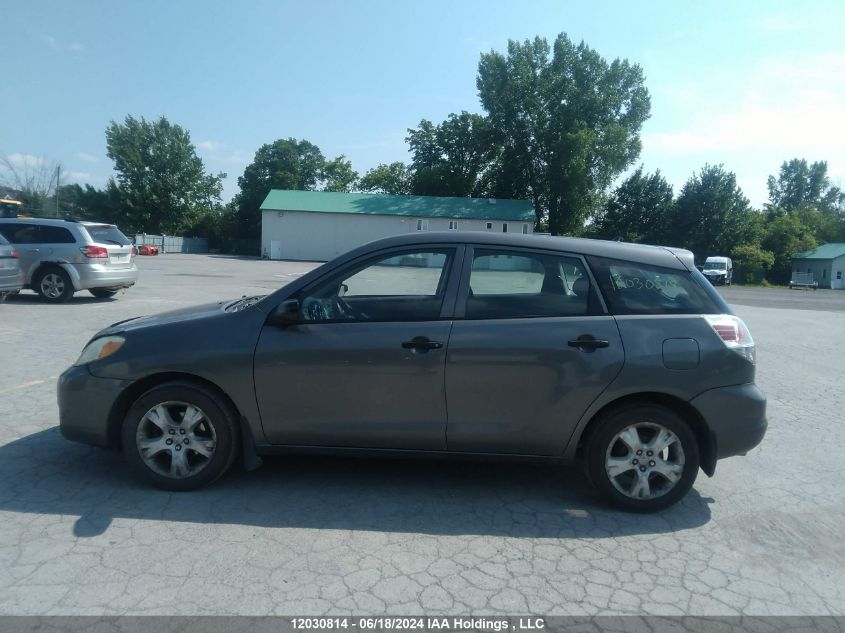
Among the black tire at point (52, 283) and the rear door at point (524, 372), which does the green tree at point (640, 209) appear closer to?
the black tire at point (52, 283)

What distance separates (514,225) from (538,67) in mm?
16657

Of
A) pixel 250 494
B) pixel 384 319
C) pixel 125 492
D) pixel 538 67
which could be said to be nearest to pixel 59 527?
pixel 125 492

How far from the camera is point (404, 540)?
3.66m

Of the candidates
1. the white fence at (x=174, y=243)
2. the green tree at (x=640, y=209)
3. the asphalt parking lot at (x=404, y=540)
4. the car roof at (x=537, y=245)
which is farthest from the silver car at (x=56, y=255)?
the green tree at (x=640, y=209)

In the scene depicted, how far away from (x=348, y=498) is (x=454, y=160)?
6673 cm

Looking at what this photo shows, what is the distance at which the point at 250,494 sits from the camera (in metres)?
4.25

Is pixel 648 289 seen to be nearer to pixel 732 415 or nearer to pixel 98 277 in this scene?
pixel 732 415

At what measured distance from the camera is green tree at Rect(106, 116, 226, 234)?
71438 mm

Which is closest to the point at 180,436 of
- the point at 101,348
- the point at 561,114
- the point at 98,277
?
the point at 101,348

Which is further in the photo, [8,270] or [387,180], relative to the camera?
[387,180]

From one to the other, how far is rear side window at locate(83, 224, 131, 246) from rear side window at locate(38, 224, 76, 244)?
410 mm

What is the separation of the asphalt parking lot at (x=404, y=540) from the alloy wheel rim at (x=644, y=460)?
0.20 m

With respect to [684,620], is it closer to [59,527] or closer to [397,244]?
[397,244]

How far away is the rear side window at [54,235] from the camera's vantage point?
1378 centimetres
